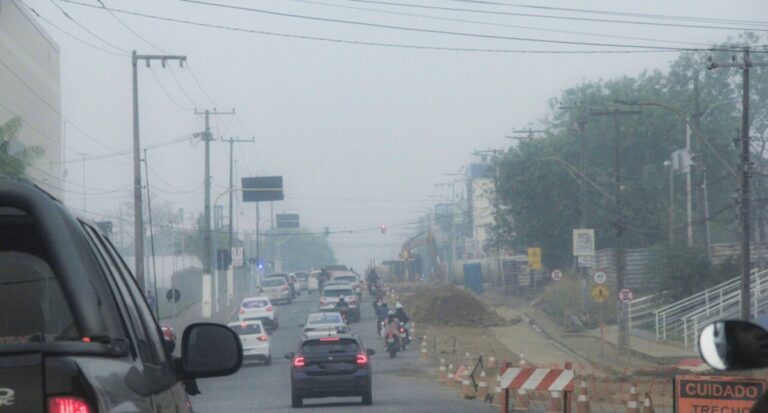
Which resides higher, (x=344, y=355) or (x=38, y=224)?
(x=38, y=224)

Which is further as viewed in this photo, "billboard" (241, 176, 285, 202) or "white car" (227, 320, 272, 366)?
"billboard" (241, 176, 285, 202)

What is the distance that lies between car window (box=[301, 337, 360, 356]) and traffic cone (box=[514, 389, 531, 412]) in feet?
11.1

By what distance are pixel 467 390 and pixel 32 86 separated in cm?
3237

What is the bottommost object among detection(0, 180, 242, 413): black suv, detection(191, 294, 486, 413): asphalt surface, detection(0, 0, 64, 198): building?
detection(191, 294, 486, 413): asphalt surface

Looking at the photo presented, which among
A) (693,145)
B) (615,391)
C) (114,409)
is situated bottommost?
(615,391)

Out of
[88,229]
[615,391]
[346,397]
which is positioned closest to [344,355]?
[346,397]

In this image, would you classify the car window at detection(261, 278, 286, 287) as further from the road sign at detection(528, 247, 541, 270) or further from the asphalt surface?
the asphalt surface

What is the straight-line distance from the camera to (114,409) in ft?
9.40

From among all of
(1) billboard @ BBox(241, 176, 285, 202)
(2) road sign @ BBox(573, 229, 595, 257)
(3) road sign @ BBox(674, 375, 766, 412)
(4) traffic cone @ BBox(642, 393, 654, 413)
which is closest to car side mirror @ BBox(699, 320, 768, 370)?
(3) road sign @ BBox(674, 375, 766, 412)

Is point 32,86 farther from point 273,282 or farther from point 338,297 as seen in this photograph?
point 273,282

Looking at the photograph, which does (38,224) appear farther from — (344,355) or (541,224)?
(541,224)

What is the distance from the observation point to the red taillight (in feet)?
8.77

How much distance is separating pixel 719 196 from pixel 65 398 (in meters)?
75.9

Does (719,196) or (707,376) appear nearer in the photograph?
(707,376)
